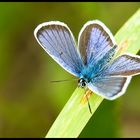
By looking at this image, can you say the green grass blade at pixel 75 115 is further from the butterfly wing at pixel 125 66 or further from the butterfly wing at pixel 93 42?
the butterfly wing at pixel 93 42

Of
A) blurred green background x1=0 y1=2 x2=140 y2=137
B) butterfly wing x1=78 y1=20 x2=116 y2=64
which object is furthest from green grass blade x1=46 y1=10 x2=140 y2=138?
blurred green background x1=0 y1=2 x2=140 y2=137

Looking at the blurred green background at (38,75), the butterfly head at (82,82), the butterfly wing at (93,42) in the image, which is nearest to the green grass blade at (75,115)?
the butterfly head at (82,82)

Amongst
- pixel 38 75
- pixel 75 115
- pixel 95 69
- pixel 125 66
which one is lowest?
pixel 38 75

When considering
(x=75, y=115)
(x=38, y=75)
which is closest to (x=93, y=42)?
(x=75, y=115)

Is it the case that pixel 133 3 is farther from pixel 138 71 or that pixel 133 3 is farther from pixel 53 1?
pixel 138 71

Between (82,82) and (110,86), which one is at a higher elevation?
(110,86)

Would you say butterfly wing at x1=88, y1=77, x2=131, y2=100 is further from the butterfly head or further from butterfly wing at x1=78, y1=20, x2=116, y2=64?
butterfly wing at x1=78, y1=20, x2=116, y2=64

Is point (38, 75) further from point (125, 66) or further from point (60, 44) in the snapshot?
point (125, 66)
